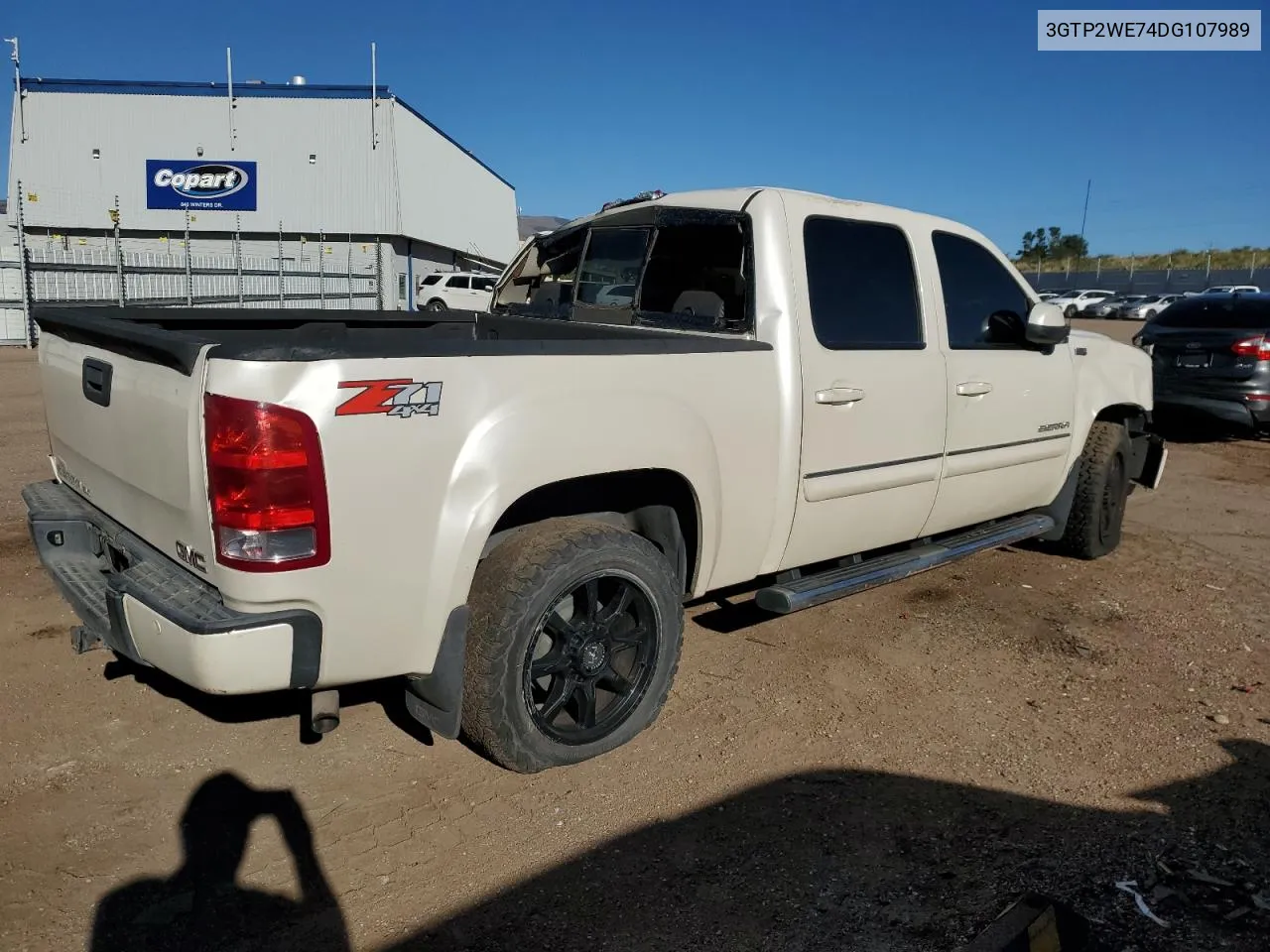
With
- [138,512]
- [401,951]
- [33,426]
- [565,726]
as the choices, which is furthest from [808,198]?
[33,426]

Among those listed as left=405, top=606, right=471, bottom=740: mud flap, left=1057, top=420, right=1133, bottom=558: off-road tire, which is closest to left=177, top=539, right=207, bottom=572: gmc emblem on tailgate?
left=405, top=606, right=471, bottom=740: mud flap

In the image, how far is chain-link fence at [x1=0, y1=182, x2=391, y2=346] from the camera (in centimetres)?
1877

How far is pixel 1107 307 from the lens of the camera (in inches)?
1887

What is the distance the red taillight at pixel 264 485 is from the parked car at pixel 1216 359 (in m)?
9.48

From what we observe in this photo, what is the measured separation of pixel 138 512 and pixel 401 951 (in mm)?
1564

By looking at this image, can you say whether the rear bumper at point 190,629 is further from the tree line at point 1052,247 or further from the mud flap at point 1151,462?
the tree line at point 1052,247

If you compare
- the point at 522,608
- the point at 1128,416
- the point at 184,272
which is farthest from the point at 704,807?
the point at 184,272

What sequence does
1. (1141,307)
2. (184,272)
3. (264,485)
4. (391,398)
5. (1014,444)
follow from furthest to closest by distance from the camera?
(1141,307) → (184,272) → (1014,444) → (391,398) → (264,485)

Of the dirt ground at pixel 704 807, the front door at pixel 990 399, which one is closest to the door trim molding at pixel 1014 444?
the front door at pixel 990 399

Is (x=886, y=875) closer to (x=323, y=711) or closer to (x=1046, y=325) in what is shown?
(x=323, y=711)

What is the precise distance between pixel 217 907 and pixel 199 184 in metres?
32.8

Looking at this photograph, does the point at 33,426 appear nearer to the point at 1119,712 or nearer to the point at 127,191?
the point at 1119,712

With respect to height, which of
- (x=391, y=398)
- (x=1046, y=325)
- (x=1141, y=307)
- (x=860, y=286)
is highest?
(x=1141, y=307)

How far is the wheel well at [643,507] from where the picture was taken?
336 cm
